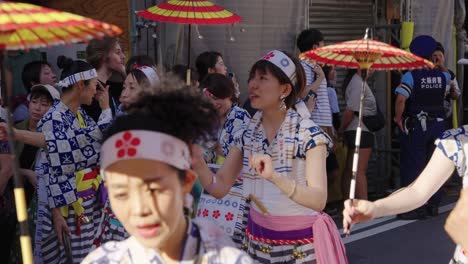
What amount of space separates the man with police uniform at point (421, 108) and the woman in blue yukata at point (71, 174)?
3903mm

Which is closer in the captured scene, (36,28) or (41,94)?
(36,28)

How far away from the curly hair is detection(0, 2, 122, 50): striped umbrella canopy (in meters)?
0.27

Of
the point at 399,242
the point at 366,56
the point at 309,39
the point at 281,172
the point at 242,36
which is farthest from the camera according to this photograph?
the point at 242,36

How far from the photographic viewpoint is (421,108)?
319 inches

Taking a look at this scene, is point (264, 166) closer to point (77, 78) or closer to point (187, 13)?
point (77, 78)

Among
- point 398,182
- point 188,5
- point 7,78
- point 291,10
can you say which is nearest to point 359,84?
point 291,10

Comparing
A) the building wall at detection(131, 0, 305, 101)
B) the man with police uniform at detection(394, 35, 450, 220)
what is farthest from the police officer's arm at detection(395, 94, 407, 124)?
the building wall at detection(131, 0, 305, 101)

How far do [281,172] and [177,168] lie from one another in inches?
67.5

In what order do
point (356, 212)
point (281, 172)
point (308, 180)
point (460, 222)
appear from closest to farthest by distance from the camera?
point (460, 222)
point (356, 212)
point (308, 180)
point (281, 172)

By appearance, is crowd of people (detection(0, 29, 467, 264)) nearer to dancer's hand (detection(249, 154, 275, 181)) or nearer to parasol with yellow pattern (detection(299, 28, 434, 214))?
dancer's hand (detection(249, 154, 275, 181))

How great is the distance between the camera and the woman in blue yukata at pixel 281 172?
406 cm

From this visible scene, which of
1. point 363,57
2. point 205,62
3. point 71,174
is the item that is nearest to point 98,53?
point 71,174

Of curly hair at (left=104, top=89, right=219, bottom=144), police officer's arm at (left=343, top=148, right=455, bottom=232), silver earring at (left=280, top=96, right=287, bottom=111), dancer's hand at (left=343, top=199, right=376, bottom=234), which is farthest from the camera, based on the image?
silver earring at (left=280, top=96, right=287, bottom=111)

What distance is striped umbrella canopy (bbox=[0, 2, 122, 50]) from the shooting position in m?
2.26
